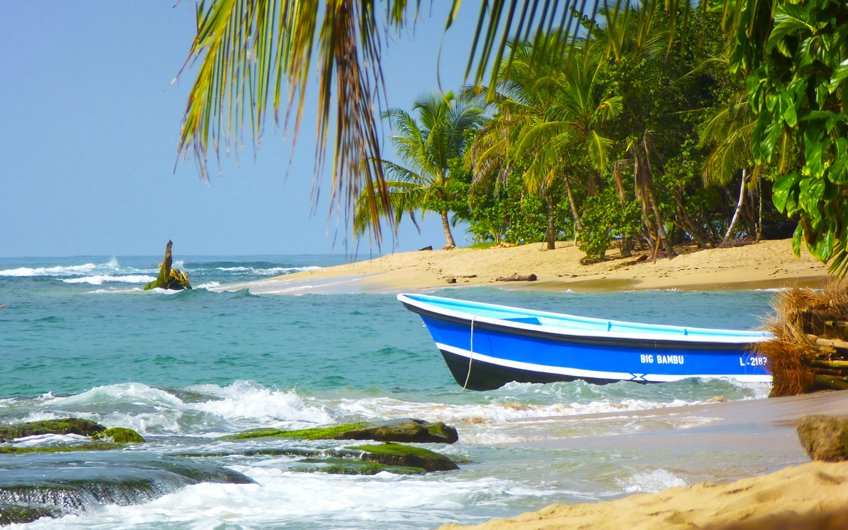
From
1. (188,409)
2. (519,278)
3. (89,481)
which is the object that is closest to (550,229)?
(519,278)

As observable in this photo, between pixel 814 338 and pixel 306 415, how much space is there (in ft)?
17.3

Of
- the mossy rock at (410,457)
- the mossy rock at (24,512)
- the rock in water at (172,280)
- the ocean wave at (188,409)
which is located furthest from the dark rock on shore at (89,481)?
the rock in water at (172,280)

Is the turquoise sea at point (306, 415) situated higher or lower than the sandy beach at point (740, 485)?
lower

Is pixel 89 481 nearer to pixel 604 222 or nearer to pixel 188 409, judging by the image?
pixel 188 409

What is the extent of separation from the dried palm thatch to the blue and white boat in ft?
1.83

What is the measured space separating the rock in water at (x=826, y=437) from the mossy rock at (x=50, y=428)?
19.9 feet

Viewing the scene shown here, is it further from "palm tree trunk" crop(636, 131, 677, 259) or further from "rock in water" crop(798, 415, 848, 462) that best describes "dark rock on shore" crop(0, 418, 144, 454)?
"palm tree trunk" crop(636, 131, 677, 259)

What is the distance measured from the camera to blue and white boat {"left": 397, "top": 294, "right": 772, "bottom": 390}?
9953mm

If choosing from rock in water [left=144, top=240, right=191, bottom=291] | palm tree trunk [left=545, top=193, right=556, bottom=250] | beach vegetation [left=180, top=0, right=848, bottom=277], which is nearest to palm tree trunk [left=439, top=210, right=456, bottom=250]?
beach vegetation [left=180, top=0, right=848, bottom=277]

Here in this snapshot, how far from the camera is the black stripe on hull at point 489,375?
10836 mm

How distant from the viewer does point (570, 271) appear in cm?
2884

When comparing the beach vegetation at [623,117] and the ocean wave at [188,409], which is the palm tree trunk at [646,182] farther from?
the ocean wave at [188,409]

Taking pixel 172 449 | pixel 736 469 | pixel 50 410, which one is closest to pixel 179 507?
pixel 172 449

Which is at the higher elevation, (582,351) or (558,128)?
(558,128)
